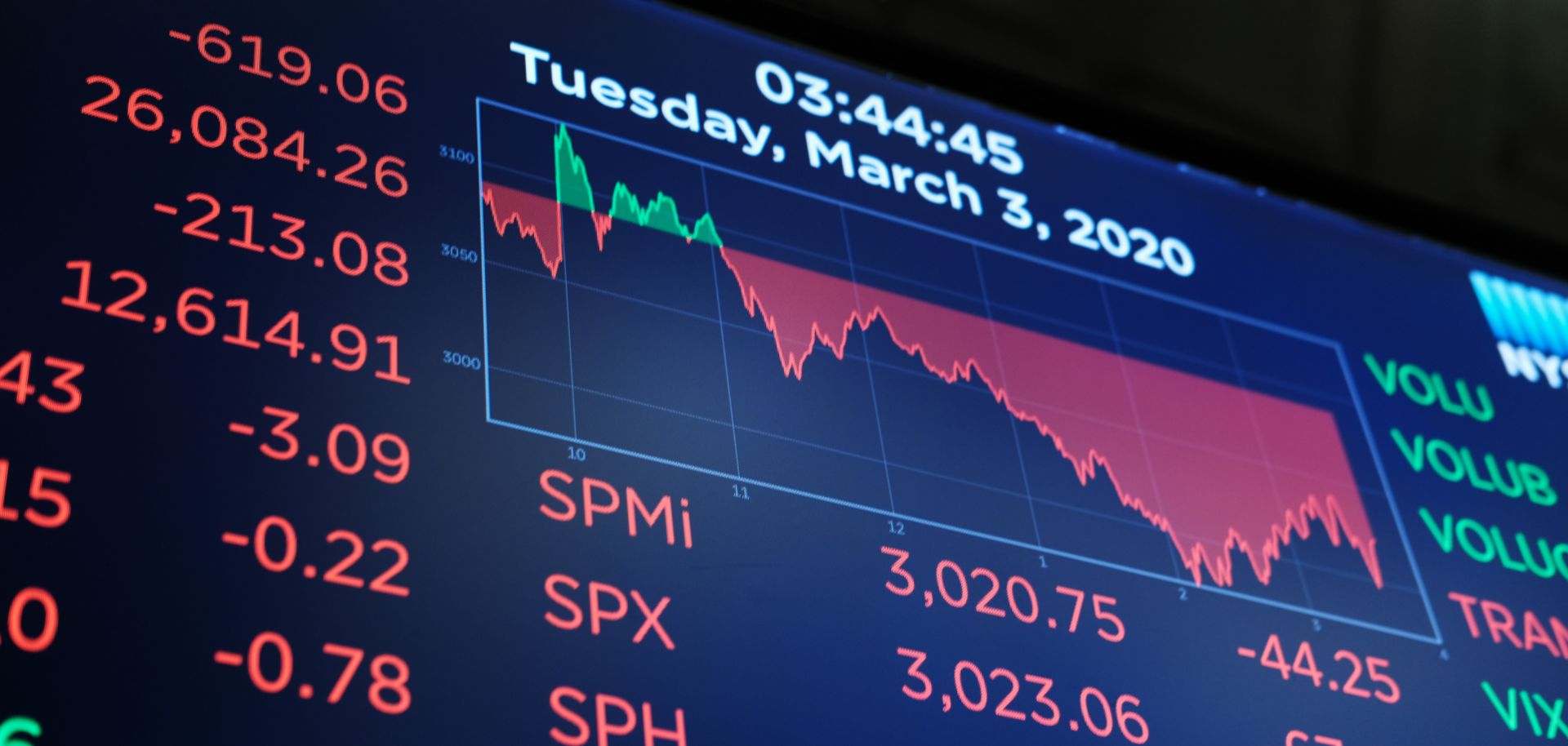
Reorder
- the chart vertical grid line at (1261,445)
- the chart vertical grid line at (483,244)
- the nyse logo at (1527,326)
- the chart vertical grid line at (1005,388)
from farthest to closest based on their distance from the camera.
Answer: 1. the nyse logo at (1527,326)
2. the chart vertical grid line at (1261,445)
3. the chart vertical grid line at (1005,388)
4. the chart vertical grid line at (483,244)

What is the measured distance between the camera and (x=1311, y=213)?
114 inches

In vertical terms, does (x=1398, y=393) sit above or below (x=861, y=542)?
above

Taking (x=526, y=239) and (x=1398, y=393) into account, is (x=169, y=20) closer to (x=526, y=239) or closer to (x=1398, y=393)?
(x=526, y=239)

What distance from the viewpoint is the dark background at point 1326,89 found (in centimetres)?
285

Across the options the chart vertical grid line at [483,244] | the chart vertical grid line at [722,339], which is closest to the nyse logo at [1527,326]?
the chart vertical grid line at [722,339]

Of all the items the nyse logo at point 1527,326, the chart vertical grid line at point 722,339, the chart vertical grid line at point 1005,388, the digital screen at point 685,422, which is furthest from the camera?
the nyse logo at point 1527,326

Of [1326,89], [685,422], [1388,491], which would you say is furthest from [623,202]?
[1326,89]

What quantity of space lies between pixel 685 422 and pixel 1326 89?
5.41 feet

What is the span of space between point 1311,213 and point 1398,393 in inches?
15.6

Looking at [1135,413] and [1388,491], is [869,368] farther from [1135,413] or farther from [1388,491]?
[1388,491]

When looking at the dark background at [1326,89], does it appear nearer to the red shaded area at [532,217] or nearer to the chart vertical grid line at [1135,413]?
the chart vertical grid line at [1135,413]

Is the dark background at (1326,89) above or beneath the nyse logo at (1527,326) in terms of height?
above

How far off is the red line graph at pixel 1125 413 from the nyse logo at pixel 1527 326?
55 cm

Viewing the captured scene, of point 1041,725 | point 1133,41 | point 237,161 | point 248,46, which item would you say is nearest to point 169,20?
point 248,46
